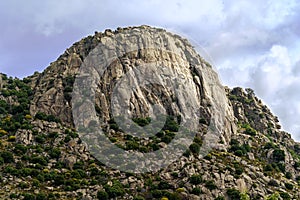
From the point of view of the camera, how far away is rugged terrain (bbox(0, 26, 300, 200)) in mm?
87938

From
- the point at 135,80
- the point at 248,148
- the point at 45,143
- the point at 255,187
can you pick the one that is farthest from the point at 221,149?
the point at 45,143

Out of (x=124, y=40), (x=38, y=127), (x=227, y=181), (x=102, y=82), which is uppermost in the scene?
(x=124, y=40)

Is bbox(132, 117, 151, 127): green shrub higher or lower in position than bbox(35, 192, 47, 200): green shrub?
higher

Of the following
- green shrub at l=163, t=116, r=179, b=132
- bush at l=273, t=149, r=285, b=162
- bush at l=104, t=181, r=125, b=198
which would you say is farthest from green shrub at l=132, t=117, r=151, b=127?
bush at l=273, t=149, r=285, b=162

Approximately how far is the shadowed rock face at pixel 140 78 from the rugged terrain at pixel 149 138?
28 cm

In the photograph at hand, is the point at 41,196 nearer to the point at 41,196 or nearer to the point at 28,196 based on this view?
the point at 41,196

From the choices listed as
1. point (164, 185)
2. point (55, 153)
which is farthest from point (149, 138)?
point (55, 153)

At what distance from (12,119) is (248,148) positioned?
52.8 metres

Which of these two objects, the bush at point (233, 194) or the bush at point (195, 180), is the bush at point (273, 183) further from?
the bush at point (195, 180)

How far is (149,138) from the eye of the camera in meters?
106

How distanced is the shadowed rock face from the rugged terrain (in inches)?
11.0

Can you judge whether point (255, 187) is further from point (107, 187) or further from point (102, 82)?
point (102, 82)

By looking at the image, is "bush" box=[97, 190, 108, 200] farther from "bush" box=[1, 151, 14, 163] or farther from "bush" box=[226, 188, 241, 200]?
"bush" box=[226, 188, 241, 200]

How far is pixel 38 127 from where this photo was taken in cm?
10569
